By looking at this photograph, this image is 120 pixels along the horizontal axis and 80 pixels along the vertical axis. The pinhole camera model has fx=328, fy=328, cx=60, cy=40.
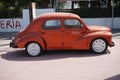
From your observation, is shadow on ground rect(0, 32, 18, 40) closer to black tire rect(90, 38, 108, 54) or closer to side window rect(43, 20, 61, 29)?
side window rect(43, 20, 61, 29)

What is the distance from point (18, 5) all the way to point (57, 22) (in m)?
14.1

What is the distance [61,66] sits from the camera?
423 inches

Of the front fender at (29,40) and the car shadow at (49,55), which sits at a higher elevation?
the front fender at (29,40)

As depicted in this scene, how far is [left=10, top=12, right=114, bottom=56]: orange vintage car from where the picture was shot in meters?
12.8

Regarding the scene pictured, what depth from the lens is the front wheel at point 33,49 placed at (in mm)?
12836

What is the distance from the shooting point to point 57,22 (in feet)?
42.8

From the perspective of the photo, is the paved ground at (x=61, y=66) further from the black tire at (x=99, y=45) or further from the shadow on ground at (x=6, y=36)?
the shadow on ground at (x=6, y=36)

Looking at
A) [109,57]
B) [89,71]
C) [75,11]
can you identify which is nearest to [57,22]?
[109,57]

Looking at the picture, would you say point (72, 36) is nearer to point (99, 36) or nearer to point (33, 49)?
point (99, 36)

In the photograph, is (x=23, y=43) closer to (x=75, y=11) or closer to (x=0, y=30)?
(x=0, y=30)

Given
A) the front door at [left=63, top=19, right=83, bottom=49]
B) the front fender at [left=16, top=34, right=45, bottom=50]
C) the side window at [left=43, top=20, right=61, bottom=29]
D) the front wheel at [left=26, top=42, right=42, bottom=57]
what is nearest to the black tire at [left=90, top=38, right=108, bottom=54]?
the front door at [left=63, top=19, right=83, bottom=49]

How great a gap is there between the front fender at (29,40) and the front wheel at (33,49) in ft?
0.46

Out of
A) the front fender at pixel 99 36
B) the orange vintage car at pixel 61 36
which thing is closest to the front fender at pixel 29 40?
the orange vintage car at pixel 61 36

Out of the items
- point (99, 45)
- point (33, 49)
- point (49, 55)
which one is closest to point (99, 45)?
point (99, 45)
